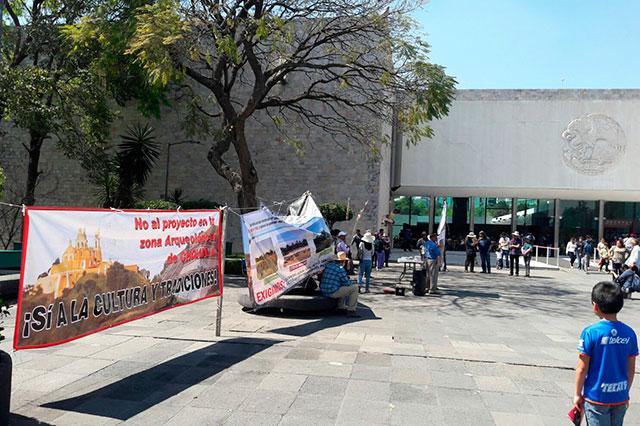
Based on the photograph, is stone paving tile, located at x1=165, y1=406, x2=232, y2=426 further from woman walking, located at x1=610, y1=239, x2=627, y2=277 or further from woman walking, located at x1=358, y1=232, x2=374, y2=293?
woman walking, located at x1=610, y1=239, x2=627, y2=277

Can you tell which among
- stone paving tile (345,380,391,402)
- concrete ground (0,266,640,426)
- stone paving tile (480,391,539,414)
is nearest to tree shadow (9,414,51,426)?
concrete ground (0,266,640,426)

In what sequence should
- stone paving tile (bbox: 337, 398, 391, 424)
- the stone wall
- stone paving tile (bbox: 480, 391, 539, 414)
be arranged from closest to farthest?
1. stone paving tile (bbox: 337, 398, 391, 424)
2. stone paving tile (bbox: 480, 391, 539, 414)
3. the stone wall

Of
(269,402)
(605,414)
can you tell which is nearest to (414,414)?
(269,402)

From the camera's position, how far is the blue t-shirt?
10.6 ft

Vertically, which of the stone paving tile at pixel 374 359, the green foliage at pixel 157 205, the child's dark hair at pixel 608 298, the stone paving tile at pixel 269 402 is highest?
the green foliage at pixel 157 205

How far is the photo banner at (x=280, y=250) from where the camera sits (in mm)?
8328

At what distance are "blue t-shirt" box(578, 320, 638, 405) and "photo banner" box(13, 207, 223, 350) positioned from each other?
A: 4490 millimetres

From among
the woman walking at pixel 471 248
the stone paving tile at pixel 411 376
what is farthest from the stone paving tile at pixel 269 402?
the woman walking at pixel 471 248

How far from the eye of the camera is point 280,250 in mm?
8984

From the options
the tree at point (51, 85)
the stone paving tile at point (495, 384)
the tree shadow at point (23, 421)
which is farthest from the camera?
the tree at point (51, 85)

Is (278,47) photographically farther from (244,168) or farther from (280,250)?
(280,250)

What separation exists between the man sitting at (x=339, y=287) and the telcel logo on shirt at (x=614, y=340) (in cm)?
645

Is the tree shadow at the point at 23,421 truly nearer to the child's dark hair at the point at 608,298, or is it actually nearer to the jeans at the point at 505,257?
the child's dark hair at the point at 608,298

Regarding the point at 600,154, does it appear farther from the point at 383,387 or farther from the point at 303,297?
the point at 383,387
